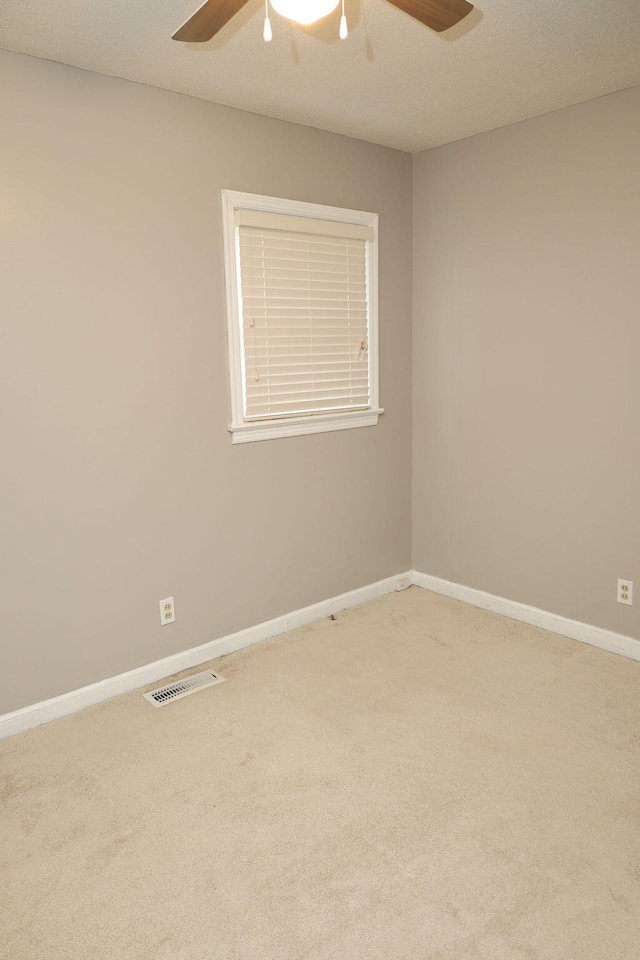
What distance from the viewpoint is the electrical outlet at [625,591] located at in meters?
3.08

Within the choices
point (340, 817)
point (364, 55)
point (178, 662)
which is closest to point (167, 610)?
point (178, 662)

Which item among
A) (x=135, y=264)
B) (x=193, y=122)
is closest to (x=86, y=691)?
(x=135, y=264)

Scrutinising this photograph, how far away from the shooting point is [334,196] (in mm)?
3352

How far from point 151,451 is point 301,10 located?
182 cm

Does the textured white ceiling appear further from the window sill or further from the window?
the window sill

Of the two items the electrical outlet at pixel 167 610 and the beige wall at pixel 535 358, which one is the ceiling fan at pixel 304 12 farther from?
the electrical outlet at pixel 167 610

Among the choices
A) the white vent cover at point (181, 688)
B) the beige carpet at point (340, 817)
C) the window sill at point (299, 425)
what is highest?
the window sill at point (299, 425)

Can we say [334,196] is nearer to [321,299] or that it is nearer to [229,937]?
[321,299]

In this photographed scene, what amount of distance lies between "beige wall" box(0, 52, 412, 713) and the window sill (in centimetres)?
5

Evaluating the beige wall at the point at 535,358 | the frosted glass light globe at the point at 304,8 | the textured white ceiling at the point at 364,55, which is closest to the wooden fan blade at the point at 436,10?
the frosted glass light globe at the point at 304,8

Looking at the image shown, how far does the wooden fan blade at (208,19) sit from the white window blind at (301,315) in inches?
50.1

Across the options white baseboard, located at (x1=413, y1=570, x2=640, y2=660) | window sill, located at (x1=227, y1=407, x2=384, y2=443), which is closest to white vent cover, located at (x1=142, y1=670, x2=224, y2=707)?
window sill, located at (x1=227, y1=407, x2=384, y2=443)

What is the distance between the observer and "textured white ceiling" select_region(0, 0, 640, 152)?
6.78 ft

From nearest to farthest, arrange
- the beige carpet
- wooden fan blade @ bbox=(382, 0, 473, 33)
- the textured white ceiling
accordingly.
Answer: wooden fan blade @ bbox=(382, 0, 473, 33) → the beige carpet → the textured white ceiling
